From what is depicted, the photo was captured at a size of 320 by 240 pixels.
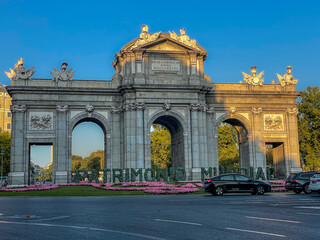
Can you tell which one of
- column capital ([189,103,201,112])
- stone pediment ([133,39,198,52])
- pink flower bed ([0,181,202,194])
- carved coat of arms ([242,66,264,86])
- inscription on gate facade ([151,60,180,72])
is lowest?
pink flower bed ([0,181,202,194])

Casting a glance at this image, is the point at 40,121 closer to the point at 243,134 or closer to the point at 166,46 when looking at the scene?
the point at 166,46

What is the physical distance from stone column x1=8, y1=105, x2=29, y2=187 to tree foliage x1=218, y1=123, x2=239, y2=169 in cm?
4430

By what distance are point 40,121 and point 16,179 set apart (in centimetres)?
749

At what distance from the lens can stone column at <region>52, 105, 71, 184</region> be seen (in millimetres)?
44844

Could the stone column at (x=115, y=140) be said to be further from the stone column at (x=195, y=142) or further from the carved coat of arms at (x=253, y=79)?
the carved coat of arms at (x=253, y=79)

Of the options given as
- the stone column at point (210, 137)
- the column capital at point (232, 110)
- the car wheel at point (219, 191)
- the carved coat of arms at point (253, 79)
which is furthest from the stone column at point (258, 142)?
the car wheel at point (219, 191)

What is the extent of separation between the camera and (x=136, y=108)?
150 ft

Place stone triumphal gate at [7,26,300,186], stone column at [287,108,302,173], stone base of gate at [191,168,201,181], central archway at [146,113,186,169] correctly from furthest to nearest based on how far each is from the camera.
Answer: stone column at [287,108,302,173] < central archway at [146,113,186,169] < stone triumphal gate at [7,26,300,186] < stone base of gate at [191,168,201,181]

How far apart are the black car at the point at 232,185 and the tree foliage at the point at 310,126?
116 feet

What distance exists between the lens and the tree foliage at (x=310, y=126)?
2382 inches

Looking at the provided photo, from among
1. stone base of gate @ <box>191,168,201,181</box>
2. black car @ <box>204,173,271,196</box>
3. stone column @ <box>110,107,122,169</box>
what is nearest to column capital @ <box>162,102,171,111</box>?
Answer: stone column @ <box>110,107,122,169</box>

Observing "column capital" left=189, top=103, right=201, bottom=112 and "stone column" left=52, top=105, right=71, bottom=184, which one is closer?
"stone column" left=52, top=105, right=71, bottom=184

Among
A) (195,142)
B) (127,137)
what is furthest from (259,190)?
(127,137)

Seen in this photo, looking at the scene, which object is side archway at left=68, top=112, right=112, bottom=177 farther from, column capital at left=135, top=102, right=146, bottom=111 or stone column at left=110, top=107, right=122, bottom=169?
column capital at left=135, top=102, right=146, bottom=111
